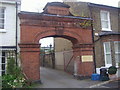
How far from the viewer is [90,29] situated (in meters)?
14.5

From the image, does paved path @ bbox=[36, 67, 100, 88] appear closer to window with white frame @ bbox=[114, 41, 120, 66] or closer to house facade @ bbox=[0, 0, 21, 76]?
house facade @ bbox=[0, 0, 21, 76]

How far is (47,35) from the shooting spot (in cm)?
1295

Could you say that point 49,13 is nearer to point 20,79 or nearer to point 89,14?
point 89,14

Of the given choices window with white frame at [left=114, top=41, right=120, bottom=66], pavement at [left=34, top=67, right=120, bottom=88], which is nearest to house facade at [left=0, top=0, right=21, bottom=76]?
pavement at [left=34, top=67, right=120, bottom=88]

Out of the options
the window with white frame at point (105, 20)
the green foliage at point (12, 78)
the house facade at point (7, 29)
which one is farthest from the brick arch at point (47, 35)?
the window with white frame at point (105, 20)

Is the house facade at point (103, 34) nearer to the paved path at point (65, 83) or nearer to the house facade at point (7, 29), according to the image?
the paved path at point (65, 83)

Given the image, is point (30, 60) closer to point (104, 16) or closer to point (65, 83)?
point (65, 83)

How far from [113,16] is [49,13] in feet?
25.0

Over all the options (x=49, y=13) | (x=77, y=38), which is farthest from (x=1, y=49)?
(x=77, y=38)

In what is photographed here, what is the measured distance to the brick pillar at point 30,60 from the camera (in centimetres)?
1179

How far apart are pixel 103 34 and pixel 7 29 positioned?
854 cm

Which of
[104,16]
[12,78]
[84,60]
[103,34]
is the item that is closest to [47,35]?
[84,60]

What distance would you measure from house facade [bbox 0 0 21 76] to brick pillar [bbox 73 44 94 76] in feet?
18.2

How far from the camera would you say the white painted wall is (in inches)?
464
